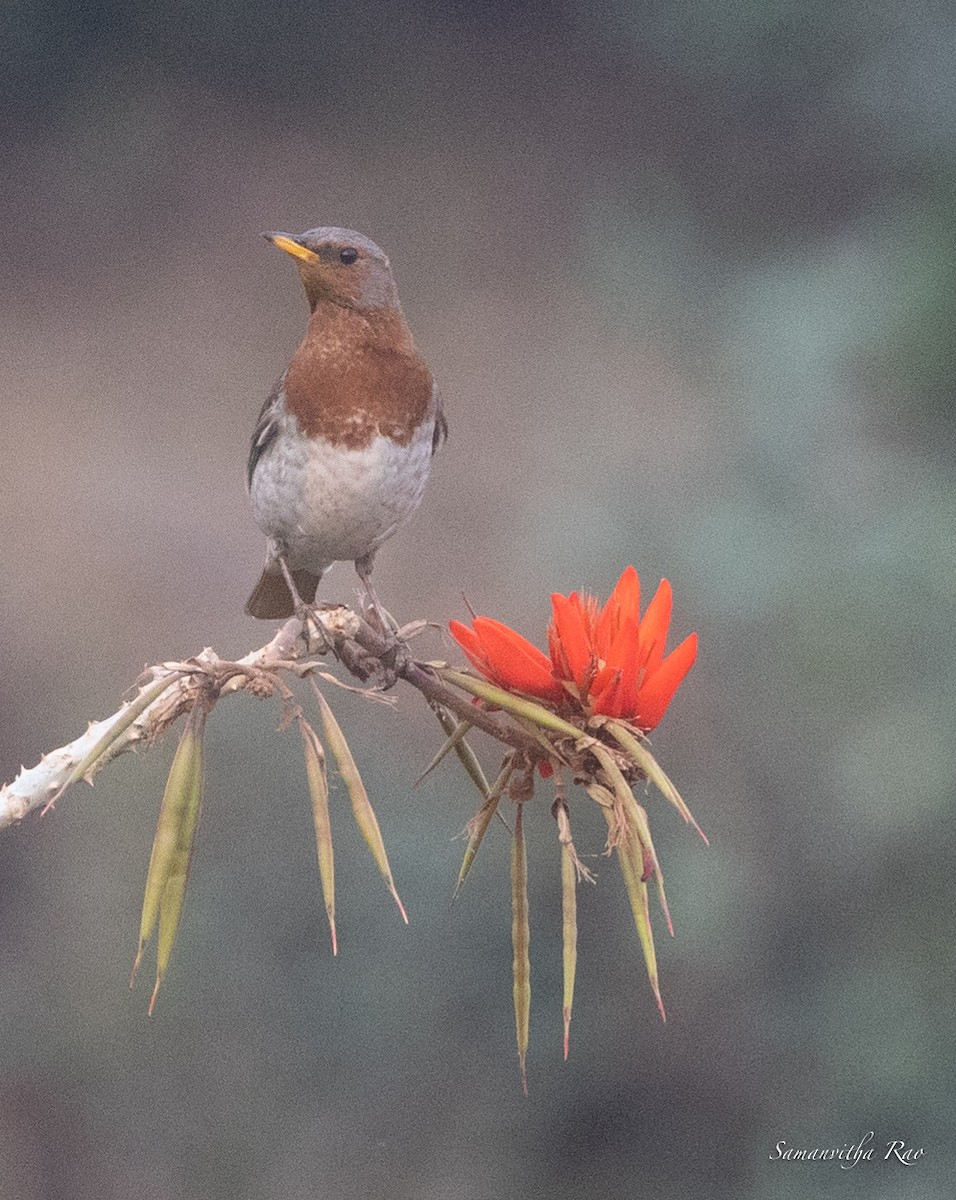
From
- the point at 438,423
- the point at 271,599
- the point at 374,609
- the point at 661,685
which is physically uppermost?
the point at 438,423

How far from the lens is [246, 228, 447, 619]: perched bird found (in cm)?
101

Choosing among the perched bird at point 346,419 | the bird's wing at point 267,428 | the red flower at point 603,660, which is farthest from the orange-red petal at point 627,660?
the bird's wing at point 267,428

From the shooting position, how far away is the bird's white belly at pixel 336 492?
1041 mm

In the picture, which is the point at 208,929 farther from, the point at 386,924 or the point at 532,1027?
the point at 532,1027

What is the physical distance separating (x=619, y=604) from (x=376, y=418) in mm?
A: 425

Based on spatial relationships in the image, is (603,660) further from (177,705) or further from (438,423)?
(438,423)

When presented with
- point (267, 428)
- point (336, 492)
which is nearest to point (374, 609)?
point (336, 492)

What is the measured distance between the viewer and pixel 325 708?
606 millimetres

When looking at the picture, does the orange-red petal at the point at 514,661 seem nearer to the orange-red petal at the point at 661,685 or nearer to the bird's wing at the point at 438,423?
the orange-red petal at the point at 661,685

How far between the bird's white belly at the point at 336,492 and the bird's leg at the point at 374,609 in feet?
0.03

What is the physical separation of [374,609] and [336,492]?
0.18 metres

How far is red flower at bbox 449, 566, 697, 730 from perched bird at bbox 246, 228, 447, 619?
1.25ft

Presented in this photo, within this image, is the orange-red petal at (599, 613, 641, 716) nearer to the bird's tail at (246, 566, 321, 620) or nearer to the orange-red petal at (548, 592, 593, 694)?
the orange-red petal at (548, 592, 593, 694)

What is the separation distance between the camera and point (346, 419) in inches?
41.0
